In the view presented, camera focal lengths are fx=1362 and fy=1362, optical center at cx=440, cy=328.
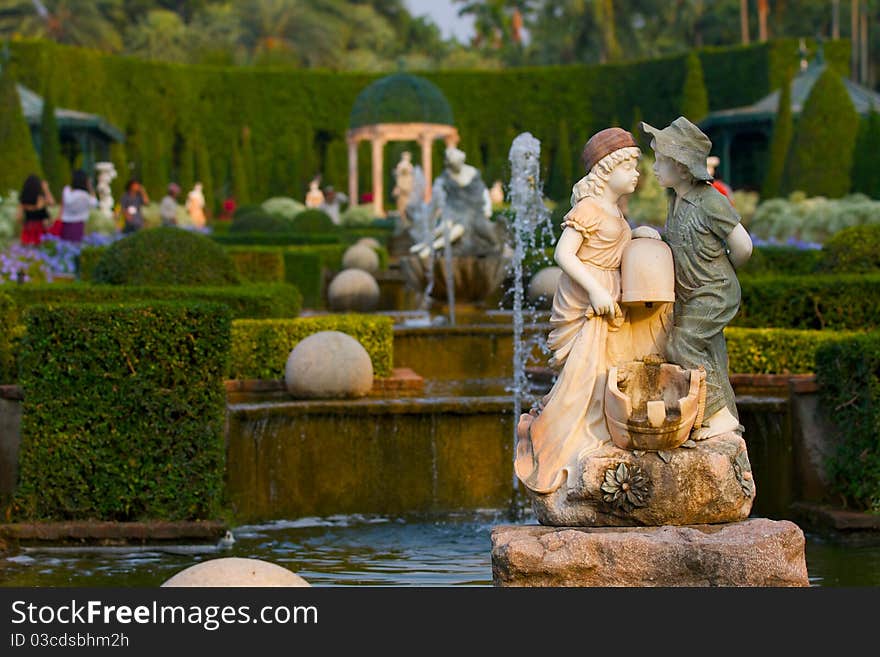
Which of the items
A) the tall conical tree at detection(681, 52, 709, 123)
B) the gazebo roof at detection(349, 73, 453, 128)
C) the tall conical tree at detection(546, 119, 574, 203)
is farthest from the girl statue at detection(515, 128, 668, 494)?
the tall conical tree at detection(546, 119, 574, 203)

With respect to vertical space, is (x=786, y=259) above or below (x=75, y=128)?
below

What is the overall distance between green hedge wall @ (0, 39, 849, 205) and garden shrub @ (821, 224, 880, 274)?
29.5 meters

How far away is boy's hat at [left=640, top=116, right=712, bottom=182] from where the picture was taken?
17.9 ft

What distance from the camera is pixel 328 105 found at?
46.5 meters

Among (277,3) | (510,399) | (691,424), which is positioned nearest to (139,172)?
(277,3)

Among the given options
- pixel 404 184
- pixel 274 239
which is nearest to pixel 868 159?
pixel 404 184

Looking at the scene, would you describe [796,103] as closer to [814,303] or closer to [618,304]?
[814,303]

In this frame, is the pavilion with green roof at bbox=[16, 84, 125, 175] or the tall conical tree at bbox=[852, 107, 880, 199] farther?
the pavilion with green roof at bbox=[16, 84, 125, 175]

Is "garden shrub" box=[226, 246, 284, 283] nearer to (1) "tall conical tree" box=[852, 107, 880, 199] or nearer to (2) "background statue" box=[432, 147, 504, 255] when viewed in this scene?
(2) "background statue" box=[432, 147, 504, 255]

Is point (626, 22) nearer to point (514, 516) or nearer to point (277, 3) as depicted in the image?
point (277, 3)

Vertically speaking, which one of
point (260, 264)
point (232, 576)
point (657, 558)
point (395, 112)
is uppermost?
point (395, 112)

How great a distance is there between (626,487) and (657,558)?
1.07 feet

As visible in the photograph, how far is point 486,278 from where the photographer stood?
14.7 m

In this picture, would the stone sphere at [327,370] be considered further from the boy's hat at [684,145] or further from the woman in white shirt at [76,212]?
the woman in white shirt at [76,212]
